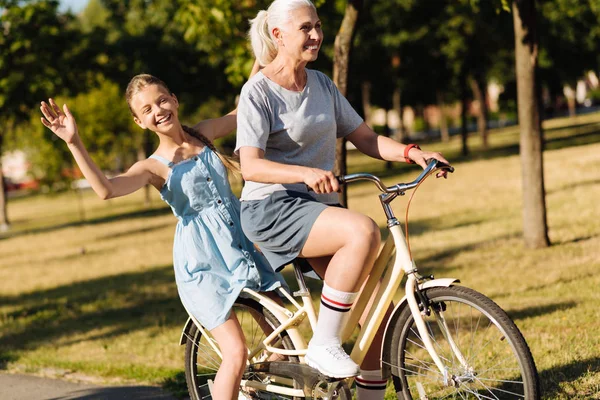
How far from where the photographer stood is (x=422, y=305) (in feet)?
12.0

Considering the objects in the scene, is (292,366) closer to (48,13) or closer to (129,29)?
(48,13)

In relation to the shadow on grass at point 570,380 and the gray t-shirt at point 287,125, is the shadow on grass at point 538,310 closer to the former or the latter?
the shadow on grass at point 570,380

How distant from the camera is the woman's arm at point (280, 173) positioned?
3412 millimetres

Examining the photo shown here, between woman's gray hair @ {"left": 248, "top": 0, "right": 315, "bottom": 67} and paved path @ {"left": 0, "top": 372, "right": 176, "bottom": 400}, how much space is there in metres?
2.47

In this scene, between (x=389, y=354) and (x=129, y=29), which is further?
(x=129, y=29)

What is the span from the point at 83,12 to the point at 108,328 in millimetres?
72205

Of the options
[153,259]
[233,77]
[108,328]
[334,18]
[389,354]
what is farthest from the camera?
[334,18]

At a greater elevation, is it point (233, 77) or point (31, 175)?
point (233, 77)

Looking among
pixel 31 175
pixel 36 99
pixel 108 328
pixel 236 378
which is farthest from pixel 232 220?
pixel 31 175

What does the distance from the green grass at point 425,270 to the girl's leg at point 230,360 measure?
1.71 m

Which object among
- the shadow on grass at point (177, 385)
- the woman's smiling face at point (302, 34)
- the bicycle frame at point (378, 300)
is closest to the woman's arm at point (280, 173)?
the bicycle frame at point (378, 300)

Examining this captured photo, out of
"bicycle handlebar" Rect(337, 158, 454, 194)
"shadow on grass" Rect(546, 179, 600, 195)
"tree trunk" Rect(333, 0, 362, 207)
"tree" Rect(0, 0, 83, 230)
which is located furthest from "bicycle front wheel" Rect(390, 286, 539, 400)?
"tree" Rect(0, 0, 83, 230)

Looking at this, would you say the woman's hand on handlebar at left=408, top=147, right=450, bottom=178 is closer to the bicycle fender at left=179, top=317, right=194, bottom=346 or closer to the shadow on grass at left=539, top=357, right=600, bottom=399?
the bicycle fender at left=179, top=317, right=194, bottom=346

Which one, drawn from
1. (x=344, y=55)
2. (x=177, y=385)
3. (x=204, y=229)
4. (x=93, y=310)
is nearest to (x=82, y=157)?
(x=204, y=229)
